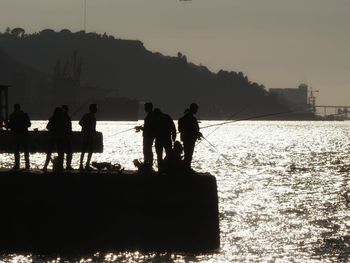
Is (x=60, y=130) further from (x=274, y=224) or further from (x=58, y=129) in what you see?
(x=274, y=224)

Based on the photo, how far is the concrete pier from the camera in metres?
25.7

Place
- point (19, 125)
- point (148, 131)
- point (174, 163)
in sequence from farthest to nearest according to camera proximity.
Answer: point (19, 125)
point (148, 131)
point (174, 163)

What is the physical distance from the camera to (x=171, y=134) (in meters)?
26.9

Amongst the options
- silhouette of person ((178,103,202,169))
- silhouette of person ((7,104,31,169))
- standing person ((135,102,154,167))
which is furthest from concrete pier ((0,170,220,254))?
silhouette of person ((7,104,31,169))

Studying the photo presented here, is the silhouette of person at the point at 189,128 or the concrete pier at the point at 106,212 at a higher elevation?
the silhouette of person at the point at 189,128

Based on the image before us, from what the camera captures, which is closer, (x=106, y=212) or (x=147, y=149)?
(x=106, y=212)

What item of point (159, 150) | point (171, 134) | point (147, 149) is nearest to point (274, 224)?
point (147, 149)

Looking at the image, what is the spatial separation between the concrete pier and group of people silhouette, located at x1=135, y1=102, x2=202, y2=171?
1.82 feet

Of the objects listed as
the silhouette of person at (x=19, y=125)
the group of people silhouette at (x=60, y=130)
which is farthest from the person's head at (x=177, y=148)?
the silhouette of person at (x=19, y=125)

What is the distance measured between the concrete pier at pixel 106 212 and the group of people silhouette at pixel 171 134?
56 centimetres

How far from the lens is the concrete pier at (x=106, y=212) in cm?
2573

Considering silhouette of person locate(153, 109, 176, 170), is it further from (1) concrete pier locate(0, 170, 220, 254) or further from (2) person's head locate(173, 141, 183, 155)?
(1) concrete pier locate(0, 170, 220, 254)

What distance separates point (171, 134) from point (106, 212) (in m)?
2.92

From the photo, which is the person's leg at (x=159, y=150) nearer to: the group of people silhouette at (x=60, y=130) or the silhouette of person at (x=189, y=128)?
the silhouette of person at (x=189, y=128)
